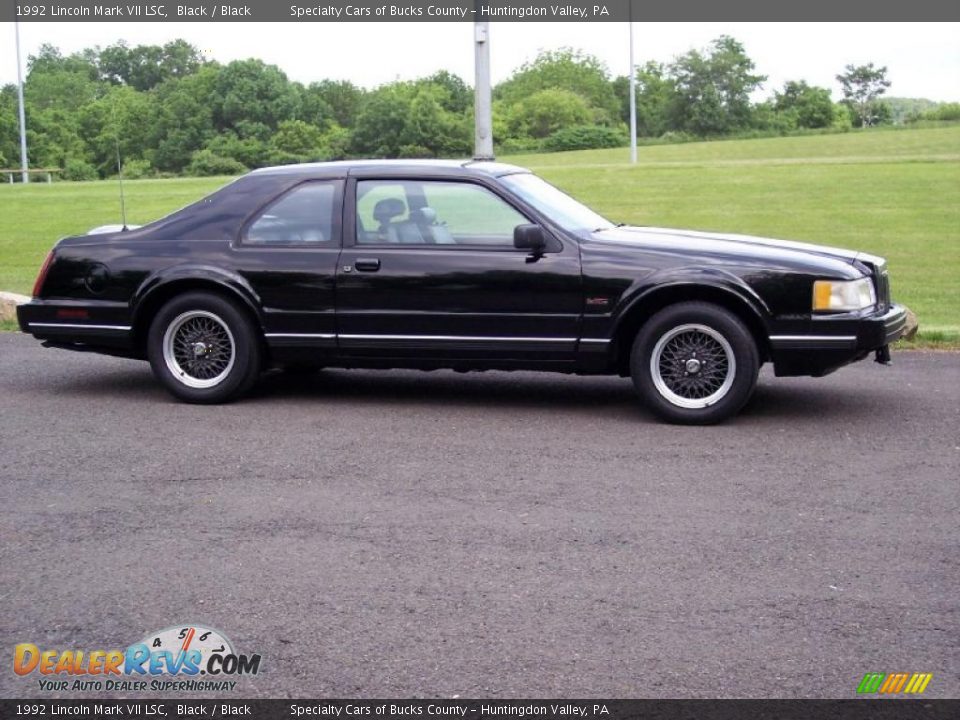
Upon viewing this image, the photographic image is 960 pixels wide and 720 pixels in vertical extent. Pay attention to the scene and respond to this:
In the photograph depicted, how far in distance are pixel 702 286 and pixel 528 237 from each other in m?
1.07

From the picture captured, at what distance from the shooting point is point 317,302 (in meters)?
8.17

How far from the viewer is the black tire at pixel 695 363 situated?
761 centimetres

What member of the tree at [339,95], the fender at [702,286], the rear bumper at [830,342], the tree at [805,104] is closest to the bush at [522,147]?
the tree at [339,95]

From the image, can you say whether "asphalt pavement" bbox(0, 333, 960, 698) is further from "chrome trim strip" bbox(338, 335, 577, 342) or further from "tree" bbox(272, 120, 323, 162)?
"tree" bbox(272, 120, 323, 162)

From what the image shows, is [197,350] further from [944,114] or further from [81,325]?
[944,114]

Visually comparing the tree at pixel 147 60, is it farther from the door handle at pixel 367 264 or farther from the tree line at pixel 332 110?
the door handle at pixel 367 264

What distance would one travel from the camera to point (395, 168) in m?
8.38

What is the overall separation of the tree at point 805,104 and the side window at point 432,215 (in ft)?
318

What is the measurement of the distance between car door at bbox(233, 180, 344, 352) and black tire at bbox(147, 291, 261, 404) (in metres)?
0.20

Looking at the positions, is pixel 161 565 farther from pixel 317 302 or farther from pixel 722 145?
pixel 722 145

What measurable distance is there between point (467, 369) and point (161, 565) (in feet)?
11.3

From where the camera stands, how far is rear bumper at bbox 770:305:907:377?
751 centimetres

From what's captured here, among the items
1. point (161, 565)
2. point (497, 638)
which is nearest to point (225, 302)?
point (161, 565)

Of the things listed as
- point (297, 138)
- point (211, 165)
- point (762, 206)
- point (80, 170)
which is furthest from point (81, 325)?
point (80, 170)
